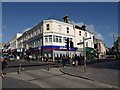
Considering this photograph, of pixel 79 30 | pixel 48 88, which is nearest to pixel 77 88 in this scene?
pixel 48 88

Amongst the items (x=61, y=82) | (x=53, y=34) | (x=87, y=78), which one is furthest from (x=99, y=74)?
(x=53, y=34)

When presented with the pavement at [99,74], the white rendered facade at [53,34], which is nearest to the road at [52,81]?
the pavement at [99,74]

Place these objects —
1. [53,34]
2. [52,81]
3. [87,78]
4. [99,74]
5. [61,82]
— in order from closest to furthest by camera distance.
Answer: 1. [61,82]
2. [52,81]
3. [87,78]
4. [99,74]
5. [53,34]

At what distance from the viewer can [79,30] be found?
Result: 6166cm

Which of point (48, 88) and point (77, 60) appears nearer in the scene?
point (48, 88)

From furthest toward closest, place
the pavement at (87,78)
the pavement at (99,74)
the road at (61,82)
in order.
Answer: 1. the pavement at (99,74)
2. the pavement at (87,78)
3. the road at (61,82)

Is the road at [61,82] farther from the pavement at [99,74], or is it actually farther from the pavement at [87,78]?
the pavement at [99,74]

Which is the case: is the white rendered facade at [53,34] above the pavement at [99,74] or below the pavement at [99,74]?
above

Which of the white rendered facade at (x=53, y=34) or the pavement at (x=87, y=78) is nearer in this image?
the pavement at (x=87, y=78)

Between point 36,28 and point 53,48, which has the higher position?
point 36,28

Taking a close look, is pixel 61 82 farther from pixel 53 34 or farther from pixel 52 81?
pixel 53 34

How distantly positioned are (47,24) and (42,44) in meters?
4.92

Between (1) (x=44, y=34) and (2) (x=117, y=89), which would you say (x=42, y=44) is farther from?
(2) (x=117, y=89)

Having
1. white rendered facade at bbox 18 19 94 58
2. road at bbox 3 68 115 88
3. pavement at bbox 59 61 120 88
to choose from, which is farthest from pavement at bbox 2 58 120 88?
white rendered facade at bbox 18 19 94 58
